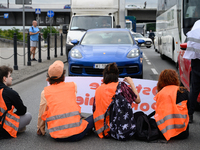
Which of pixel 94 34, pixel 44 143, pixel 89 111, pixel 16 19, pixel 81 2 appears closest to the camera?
pixel 44 143

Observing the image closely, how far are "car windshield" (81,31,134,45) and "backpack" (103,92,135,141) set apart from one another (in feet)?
18.8

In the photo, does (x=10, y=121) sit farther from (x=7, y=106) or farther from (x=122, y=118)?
(x=122, y=118)

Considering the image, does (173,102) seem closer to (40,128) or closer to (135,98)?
(135,98)

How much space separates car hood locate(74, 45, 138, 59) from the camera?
8430 mm

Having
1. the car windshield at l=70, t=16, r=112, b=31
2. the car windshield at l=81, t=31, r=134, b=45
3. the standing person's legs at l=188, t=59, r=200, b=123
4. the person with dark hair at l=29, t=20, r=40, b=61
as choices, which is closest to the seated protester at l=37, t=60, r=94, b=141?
the standing person's legs at l=188, t=59, r=200, b=123

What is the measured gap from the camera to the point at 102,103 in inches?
171

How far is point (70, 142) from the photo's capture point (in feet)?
14.0

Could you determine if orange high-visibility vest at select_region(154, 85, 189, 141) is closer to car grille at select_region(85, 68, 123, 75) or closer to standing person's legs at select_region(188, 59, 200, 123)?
standing person's legs at select_region(188, 59, 200, 123)

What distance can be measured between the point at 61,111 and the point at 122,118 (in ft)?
2.44

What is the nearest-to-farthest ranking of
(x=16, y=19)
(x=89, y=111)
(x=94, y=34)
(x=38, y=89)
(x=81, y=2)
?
(x=89, y=111), (x=38, y=89), (x=94, y=34), (x=81, y=2), (x=16, y=19)

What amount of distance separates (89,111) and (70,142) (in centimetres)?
118

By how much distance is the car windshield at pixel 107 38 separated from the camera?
32.3ft

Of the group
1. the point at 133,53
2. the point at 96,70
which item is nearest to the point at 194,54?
the point at 96,70

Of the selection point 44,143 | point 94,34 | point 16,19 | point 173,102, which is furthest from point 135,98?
point 16,19
